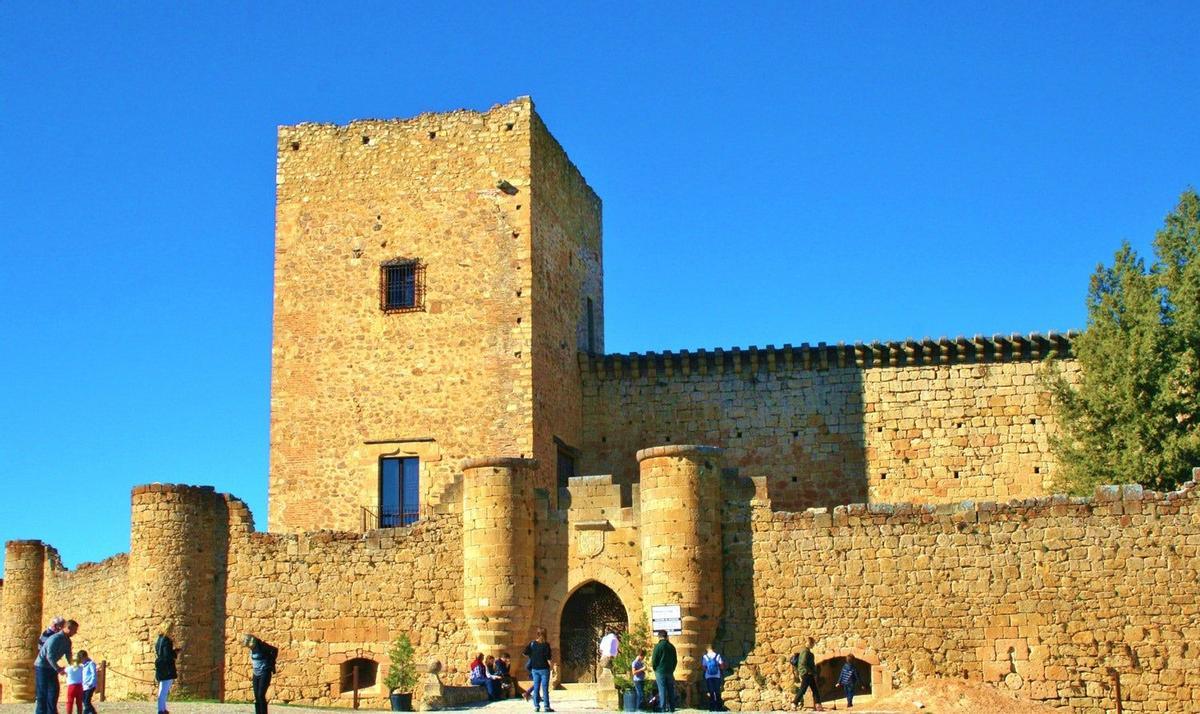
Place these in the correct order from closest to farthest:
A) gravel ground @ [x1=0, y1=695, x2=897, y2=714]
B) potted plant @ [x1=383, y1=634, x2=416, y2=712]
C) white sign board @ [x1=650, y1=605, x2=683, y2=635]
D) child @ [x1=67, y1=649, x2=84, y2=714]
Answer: child @ [x1=67, y1=649, x2=84, y2=714], gravel ground @ [x1=0, y1=695, x2=897, y2=714], potted plant @ [x1=383, y1=634, x2=416, y2=712], white sign board @ [x1=650, y1=605, x2=683, y2=635]

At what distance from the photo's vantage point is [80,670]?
21125mm

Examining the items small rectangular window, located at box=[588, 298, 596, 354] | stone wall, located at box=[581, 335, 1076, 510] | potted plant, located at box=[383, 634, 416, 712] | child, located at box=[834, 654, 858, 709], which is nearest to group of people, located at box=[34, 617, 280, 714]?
potted plant, located at box=[383, 634, 416, 712]

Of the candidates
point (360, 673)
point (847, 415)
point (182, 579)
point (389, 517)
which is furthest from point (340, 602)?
point (847, 415)

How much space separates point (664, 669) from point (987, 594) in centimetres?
502

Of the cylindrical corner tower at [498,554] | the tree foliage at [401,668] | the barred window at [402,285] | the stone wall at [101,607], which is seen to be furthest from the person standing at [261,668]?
the barred window at [402,285]

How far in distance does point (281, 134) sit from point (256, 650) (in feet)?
48.9

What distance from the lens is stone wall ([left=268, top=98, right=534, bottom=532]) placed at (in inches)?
1158

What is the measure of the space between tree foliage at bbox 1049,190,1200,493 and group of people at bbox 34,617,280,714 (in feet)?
50.6

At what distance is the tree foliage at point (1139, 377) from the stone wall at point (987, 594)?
4.85 meters

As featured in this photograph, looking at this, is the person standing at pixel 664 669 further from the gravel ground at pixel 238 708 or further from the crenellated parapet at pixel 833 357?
the crenellated parapet at pixel 833 357

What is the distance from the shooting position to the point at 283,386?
1196 inches

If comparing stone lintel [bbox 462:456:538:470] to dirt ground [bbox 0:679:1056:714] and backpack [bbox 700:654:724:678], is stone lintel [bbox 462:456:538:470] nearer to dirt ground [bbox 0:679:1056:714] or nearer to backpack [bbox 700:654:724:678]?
dirt ground [bbox 0:679:1056:714]

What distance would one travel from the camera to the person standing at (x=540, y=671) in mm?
22438

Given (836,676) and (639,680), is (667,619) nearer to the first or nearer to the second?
(639,680)
